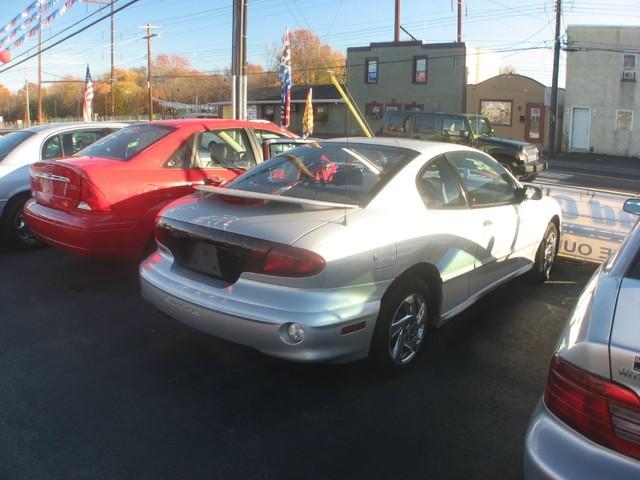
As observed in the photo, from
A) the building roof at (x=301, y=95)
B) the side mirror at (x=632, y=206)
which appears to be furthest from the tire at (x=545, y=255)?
the building roof at (x=301, y=95)

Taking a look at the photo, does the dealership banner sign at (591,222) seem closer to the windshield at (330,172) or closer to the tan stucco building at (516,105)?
the windshield at (330,172)

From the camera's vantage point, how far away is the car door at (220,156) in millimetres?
5961

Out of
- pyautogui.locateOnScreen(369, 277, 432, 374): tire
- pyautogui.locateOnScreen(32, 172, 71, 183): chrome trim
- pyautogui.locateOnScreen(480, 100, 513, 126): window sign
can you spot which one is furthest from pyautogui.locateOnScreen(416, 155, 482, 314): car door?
pyautogui.locateOnScreen(480, 100, 513, 126): window sign

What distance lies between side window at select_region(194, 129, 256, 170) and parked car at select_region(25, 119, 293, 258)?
11mm

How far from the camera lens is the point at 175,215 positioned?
3951mm

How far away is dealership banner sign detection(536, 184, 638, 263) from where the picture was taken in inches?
259

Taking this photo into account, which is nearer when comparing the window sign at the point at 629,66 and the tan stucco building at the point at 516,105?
the window sign at the point at 629,66

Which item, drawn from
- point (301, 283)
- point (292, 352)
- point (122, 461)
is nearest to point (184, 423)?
point (122, 461)

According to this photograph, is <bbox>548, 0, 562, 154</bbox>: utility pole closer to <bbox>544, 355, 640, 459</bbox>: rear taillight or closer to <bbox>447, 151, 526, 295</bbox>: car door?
<bbox>447, 151, 526, 295</bbox>: car door

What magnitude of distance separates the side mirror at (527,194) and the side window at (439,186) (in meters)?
1.03

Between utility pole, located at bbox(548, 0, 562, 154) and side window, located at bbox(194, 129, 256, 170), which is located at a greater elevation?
utility pole, located at bbox(548, 0, 562, 154)

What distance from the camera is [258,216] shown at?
3.62m

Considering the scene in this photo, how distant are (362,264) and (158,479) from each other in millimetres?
1541

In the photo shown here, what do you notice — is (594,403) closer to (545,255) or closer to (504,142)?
(545,255)
